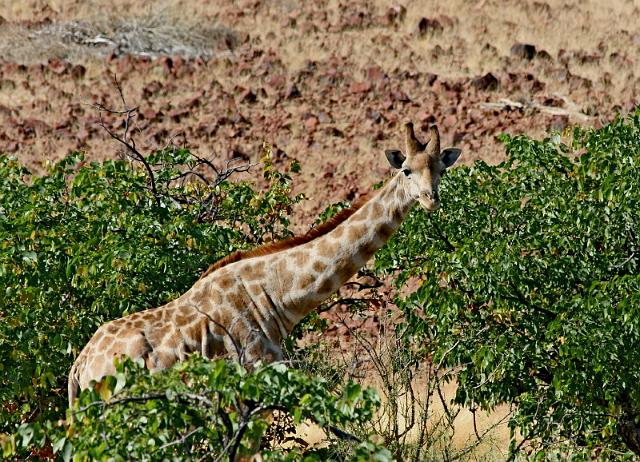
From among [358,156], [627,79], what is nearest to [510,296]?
[358,156]

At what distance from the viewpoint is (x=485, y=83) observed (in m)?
34.4

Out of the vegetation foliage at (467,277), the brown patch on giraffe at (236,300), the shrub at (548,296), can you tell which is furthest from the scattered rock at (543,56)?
the brown patch on giraffe at (236,300)

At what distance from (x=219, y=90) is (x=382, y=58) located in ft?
14.1

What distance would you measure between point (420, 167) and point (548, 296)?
8.82 feet

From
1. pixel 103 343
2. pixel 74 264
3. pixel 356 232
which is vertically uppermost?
pixel 356 232

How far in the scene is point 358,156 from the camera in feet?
106

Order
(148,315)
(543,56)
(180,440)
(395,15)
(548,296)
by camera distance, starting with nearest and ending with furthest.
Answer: (180,440) → (148,315) → (548,296) → (543,56) → (395,15)

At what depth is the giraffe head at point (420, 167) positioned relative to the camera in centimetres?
1230

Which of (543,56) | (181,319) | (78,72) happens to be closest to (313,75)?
(543,56)

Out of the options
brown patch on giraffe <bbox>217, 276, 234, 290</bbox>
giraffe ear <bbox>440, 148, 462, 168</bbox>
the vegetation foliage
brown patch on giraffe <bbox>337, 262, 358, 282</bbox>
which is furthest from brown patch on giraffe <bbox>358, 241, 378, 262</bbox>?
brown patch on giraffe <bbox>217, 276, 234, 290</bbox>

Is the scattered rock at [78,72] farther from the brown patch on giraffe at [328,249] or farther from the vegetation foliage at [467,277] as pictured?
the brown patch on giraffe at [328,249]

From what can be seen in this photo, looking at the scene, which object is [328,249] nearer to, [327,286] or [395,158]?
[327,286]

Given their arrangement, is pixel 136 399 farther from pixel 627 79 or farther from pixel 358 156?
pixel 627 79

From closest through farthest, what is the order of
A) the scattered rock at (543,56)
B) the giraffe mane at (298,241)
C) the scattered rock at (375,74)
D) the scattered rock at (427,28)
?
the giraffe mane at (298,241)
the scattered rock at (375,74)
the scattered rock at (543,56)
the scattered rock at (427,28)
